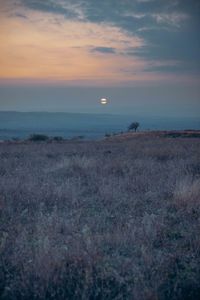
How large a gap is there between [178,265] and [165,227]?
1.26m

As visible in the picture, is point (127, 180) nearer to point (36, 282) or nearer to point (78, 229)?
point (78, 229)

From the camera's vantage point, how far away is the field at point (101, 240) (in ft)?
14.6

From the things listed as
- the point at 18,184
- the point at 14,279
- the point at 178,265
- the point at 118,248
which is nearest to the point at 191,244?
the point at 178,265

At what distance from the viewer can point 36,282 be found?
14.6 feet

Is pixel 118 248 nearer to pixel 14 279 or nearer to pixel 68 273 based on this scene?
pixel 68 273

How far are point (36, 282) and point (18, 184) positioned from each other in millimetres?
5368

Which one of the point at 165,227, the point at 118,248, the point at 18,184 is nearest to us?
the point at 118,248

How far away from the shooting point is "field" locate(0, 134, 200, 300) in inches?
175

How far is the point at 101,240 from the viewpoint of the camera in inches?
225

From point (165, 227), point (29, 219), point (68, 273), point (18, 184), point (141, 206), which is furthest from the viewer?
point (18, 184)

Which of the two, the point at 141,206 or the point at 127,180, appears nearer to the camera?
the point at 141,206

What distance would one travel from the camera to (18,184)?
9.56 metres

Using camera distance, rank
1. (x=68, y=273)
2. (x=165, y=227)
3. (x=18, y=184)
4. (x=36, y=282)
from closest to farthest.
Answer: (x=36, y=282)
(x=68, y=273)
(x=165, y=227)
(x=18, y=184)

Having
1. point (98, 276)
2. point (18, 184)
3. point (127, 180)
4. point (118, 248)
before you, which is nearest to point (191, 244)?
point (118, 248)
